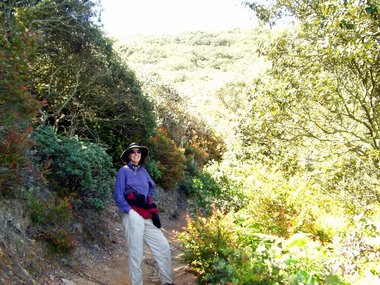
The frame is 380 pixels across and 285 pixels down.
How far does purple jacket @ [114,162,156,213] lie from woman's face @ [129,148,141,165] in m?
0.06

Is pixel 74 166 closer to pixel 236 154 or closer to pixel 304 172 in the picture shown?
pixel 304 172

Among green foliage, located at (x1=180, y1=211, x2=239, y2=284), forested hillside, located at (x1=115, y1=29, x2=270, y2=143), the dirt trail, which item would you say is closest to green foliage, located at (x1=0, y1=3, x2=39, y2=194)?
the dirt trail

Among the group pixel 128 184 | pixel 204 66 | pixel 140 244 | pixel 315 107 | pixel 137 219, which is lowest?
pixel 140 244

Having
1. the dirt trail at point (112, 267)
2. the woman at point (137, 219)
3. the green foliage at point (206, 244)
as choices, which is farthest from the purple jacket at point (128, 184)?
the dirt trail at point (112, 267)

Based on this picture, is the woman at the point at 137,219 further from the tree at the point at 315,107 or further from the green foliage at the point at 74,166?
the tree at the point at 315,107

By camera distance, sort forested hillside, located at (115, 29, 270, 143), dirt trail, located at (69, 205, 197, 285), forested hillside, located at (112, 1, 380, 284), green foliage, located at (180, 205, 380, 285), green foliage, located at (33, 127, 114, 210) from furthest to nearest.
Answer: forested hillside, located at (115, 29, 270, 143), green foliage, located at (33, 127, 114, 210), dirt trail, located at (69, 205, 197, 285), forested hillside, located at (112, 1, 380, 284), green foliage, located at (180, 205, 380, 285)

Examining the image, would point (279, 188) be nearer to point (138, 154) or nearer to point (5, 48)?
point (138, 154)

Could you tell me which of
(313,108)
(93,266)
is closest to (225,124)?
(313,108)

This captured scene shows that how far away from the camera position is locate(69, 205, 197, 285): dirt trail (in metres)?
5.59

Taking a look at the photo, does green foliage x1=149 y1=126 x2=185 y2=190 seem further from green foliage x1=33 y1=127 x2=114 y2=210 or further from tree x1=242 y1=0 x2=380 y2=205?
green foliage x1=33 y1=127 x2=114 y2=210

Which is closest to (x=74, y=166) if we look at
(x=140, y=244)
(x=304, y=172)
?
(x=140, y=244)

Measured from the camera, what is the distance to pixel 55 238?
5.53m

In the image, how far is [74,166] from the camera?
6.56 meters

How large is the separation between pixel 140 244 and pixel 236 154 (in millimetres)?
8356
